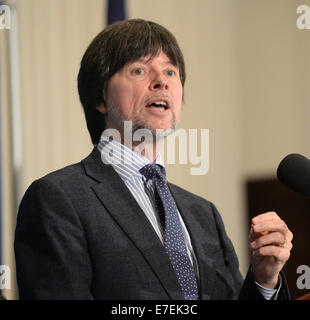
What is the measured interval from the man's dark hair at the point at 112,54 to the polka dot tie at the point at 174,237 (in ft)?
0.63

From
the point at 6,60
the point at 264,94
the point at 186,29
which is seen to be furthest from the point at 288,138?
the point at 6,60

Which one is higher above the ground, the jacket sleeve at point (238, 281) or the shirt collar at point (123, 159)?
the shirt collar at point (123, 159)

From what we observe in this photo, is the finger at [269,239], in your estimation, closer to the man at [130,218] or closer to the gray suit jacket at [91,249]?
the man at [130,218]

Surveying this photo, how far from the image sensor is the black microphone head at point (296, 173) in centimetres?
117

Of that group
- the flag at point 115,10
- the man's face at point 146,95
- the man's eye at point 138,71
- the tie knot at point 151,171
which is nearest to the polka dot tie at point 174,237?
the tie knot at point 151,171

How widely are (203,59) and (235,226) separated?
3.92 ft

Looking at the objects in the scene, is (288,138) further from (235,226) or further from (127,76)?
(127,76)

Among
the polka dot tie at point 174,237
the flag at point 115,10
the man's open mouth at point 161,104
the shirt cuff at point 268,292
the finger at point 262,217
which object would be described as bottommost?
the shirt cuff at point 268,292

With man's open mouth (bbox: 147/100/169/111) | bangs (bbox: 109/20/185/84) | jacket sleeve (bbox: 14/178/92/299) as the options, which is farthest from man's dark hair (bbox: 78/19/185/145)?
jacket sleeve (bbox: 14/178/92/299)

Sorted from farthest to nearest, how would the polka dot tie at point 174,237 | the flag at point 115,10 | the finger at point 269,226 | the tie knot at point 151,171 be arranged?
the flag at point 115,10, the tie knot at point 151,171, the polka dot tie at point 174,237, the finger at point 269,226

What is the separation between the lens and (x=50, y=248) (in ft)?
3.91

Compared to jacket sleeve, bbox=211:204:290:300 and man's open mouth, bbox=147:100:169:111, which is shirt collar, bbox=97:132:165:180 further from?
jacket sleeve, bbox=211:204:290:300

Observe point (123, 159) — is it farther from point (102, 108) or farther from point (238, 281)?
point (238, 281)

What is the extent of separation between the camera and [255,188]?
14.3ft
